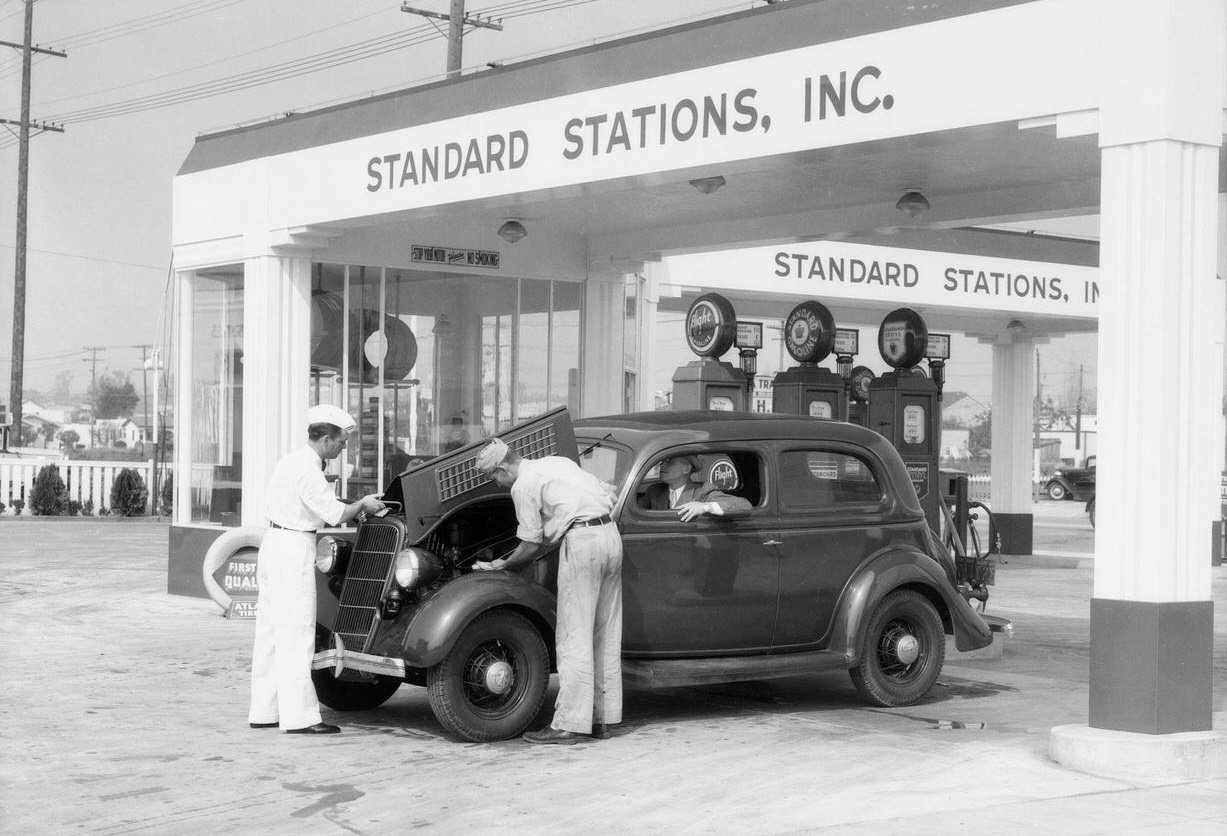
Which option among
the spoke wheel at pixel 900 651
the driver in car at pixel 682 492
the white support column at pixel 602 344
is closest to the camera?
the driver in car at pixel 682 492

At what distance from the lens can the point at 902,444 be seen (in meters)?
16.2

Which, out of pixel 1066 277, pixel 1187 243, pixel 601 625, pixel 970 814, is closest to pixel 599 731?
pixel 601 625

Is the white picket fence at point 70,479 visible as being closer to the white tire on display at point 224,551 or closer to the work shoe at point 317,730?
the white tire on display at point 224,551

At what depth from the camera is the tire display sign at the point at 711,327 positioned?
627 inches

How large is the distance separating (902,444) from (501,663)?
28.4ft

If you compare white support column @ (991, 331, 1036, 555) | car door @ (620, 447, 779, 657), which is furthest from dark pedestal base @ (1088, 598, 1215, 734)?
white support column @ (991, 331, 1036, 555)

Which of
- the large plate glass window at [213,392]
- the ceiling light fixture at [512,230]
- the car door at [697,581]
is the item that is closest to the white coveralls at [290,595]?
the car door at [697,581]

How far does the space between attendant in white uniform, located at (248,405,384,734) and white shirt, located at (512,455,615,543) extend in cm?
84

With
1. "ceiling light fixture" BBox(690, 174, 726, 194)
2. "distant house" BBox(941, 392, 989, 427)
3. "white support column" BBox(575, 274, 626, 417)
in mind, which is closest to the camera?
"ceiling light fixture" BBox(690, 174, 726, 194)

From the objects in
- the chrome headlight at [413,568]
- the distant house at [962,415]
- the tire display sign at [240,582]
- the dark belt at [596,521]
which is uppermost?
the distant house at [962,415]

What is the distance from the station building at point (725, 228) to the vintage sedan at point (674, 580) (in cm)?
192

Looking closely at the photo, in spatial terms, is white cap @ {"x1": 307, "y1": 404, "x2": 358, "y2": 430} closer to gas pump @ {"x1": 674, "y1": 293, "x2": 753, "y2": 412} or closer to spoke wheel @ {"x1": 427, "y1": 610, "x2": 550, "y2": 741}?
spoke wheel @ {"x1": 427, "y1": 610, "x2": 550, "y2": 741}

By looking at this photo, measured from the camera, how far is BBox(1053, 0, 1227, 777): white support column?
303 inches

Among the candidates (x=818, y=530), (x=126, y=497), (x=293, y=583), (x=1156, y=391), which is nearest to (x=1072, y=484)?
(x=126, y=497)
